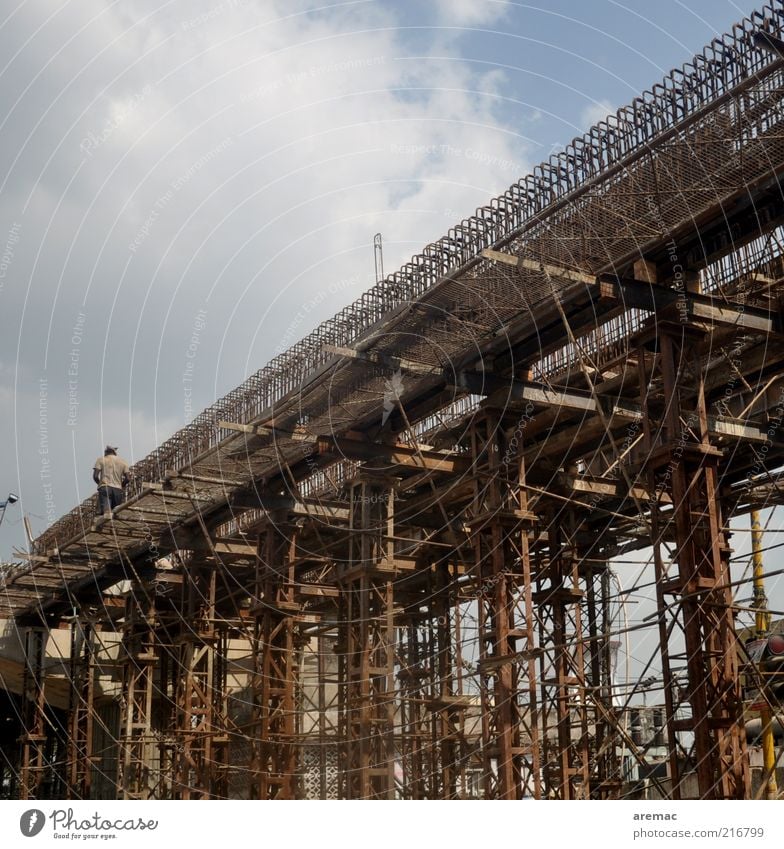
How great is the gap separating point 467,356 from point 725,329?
4625mm

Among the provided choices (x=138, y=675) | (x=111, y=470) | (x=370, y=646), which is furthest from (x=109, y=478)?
(x=370, y=646)

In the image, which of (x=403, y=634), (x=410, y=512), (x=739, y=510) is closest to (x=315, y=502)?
(x=410, y=512)

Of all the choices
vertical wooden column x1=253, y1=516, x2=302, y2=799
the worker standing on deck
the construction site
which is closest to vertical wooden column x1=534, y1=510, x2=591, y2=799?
the construction site

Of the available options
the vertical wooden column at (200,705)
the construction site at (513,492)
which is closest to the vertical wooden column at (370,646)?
the construction site at (513,492)

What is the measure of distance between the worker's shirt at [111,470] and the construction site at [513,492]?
84cm

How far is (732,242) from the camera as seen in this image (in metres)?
17.8

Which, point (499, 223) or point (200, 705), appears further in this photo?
point (200, 705)

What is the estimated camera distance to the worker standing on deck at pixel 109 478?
31.4 m

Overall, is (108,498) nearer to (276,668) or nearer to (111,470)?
(111,470)

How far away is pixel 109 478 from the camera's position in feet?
103

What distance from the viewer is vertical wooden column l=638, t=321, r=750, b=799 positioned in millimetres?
16500

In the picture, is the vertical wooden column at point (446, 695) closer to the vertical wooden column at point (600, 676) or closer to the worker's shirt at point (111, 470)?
the vertical wooden column at point (600, 676)

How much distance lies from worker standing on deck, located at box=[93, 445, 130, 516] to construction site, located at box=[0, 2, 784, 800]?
603 millimetres

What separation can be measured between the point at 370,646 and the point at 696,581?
1028cm
